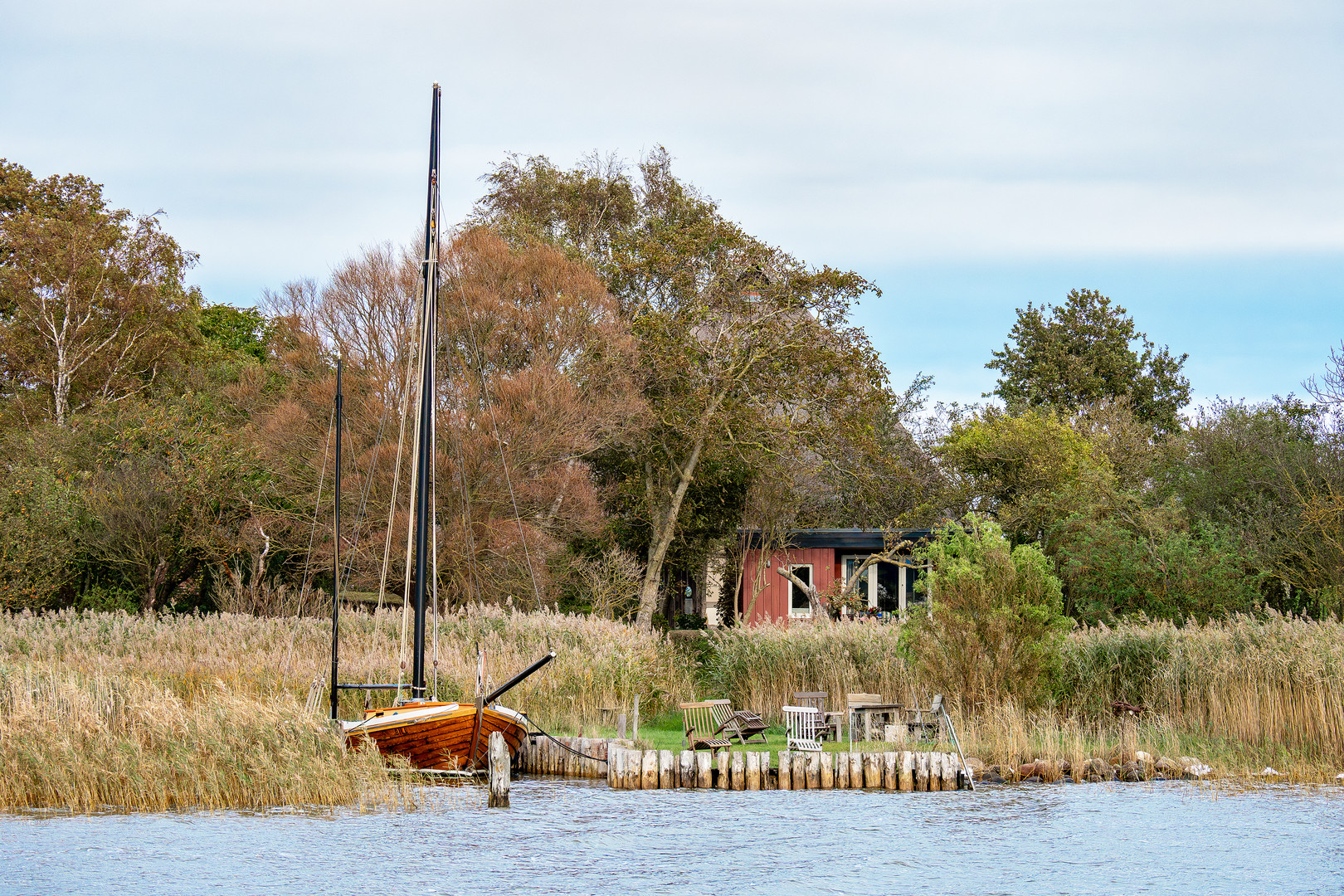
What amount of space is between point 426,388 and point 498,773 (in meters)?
5.92

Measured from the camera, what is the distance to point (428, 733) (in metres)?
16.1

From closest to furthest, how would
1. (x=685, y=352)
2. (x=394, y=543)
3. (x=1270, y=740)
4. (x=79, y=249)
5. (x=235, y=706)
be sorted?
(x=235, y=706), (x=1270, y=740), (x=394, y=543), (x=685, y=352), (x=79, y=249)

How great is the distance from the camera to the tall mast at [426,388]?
17.3 metres

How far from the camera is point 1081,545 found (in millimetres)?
28391

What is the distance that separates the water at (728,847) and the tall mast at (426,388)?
250 cm

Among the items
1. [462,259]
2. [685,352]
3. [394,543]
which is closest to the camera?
[394,543]

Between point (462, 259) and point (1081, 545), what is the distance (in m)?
15.1

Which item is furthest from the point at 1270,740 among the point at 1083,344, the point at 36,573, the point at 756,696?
the point at 1083,344

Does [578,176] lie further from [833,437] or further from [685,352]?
[833,437]

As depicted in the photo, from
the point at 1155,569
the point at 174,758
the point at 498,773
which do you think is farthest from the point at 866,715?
the point at 1155,569

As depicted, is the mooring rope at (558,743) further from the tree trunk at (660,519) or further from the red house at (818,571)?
the red house at (818,571)

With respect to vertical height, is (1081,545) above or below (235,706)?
above

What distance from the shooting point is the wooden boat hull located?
15898 mm

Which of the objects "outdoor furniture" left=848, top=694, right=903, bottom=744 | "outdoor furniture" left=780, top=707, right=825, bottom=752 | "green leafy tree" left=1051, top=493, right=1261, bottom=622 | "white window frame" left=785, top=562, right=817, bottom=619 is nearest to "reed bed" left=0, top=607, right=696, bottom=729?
"outdoor furniture" left=780, top=707, right=825, bottom=752
